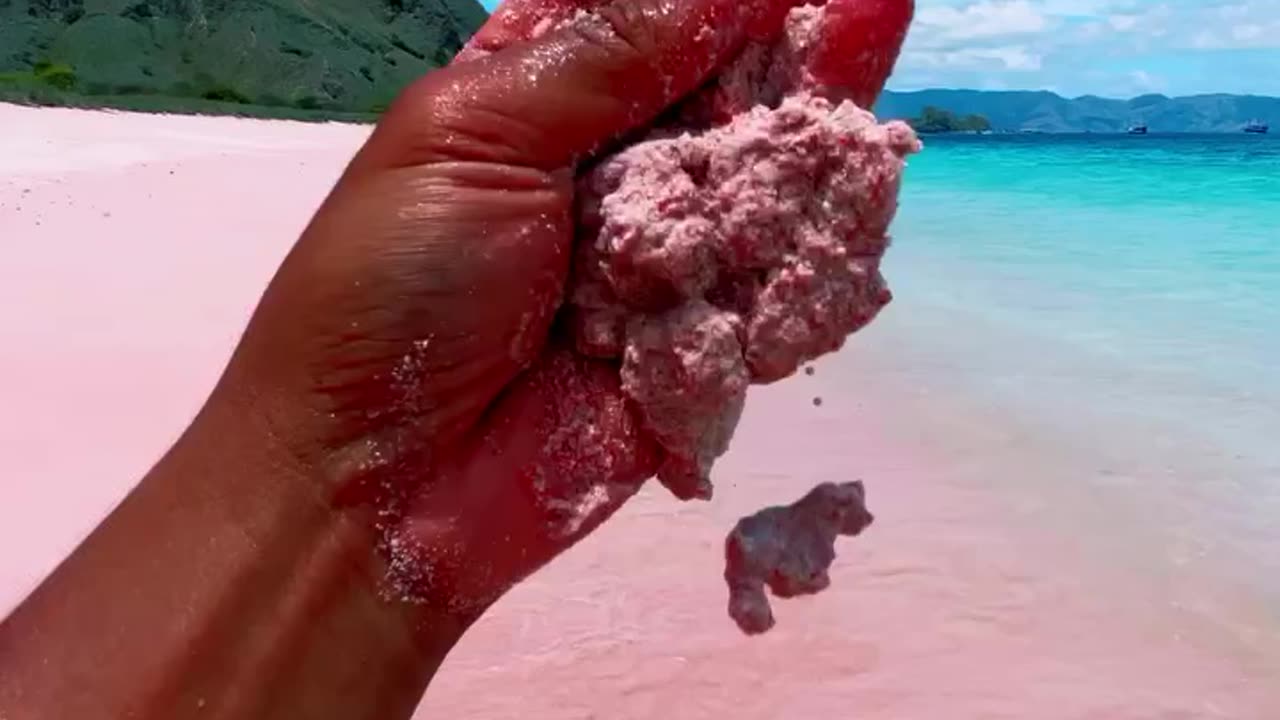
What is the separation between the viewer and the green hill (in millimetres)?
48375

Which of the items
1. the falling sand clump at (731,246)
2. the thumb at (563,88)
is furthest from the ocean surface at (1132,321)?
the thumb at (563,88)

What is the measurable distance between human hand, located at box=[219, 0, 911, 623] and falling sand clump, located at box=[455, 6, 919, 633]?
5cm

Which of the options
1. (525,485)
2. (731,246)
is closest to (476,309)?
(525,485)

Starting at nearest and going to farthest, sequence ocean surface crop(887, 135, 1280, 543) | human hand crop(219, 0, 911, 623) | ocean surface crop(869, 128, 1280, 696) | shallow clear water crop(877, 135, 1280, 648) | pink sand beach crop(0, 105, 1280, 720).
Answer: human hand crop(219, 0, 911, 623), pink sand beach crop(0, 105, 1280, 720), ocean surface crop(869, 128, 1280, 696), shallow clear water crop(877, 135, 1280, 648), ocean surface crop(887, 135, 1280, 543)

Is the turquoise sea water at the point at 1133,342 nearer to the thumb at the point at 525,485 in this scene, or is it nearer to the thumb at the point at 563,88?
the thumb at the point at 525,485

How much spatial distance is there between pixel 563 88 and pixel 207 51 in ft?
186

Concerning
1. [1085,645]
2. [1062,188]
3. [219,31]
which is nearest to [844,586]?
[1085,645]

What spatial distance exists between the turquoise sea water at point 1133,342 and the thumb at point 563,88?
3.21 m

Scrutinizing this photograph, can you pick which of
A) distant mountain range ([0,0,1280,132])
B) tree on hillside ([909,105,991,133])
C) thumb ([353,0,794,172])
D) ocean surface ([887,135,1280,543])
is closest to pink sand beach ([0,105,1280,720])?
ocean surface ([887,135,1280,543])

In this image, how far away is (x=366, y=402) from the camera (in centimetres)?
181

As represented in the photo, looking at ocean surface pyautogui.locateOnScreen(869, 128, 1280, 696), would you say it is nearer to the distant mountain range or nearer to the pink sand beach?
the pink sand beach

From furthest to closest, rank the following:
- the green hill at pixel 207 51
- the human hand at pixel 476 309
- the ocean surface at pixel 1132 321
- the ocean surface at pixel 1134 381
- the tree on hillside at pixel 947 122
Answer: the tree on hillside at pixel 947 122 < the green hill at pixel 207 51 < the ocean surface at pixel 1132 321 < the ocean surface at pixel 1134 381 < the human hand at pixel 476 309

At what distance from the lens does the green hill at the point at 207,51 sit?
159 ft

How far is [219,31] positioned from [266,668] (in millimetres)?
58321
